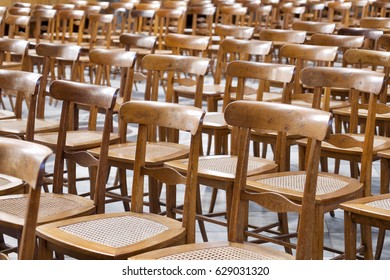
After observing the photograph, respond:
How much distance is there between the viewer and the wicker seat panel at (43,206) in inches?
121

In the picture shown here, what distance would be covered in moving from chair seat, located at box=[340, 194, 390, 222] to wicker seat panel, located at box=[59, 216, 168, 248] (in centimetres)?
71

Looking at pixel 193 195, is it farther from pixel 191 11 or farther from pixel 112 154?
pixel 191 11

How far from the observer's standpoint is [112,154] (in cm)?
388

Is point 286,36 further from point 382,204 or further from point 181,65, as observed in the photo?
point 382,204

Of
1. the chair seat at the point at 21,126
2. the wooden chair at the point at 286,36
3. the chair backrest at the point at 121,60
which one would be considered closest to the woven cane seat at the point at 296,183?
the chair backrest at the point at 121,60

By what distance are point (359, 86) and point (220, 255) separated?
1.21m

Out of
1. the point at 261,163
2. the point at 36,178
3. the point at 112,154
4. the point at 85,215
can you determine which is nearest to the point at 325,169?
the point at 261,163

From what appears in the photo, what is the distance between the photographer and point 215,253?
105 inches

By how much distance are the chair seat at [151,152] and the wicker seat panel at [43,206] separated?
1.89 ft

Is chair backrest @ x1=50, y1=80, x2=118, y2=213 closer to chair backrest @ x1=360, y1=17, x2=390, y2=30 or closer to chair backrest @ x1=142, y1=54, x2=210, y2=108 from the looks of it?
chair backrest @ x1=142, y1=54, x2=210, y2=108

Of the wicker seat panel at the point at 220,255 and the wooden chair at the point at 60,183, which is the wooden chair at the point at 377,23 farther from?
the wicker seat panel at the point at 220,255

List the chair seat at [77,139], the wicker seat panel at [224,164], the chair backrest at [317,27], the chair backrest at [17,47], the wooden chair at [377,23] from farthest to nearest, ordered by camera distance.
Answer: the wooden chair at [377,23] → the chair backrest at [317,27] → the chair backrest at [17,47] → the chair seat at [77,139] → the wicker seat panel at [224,164]

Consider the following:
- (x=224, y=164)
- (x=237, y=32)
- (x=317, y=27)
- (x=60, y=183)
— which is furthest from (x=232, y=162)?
(x=317, y=27)
